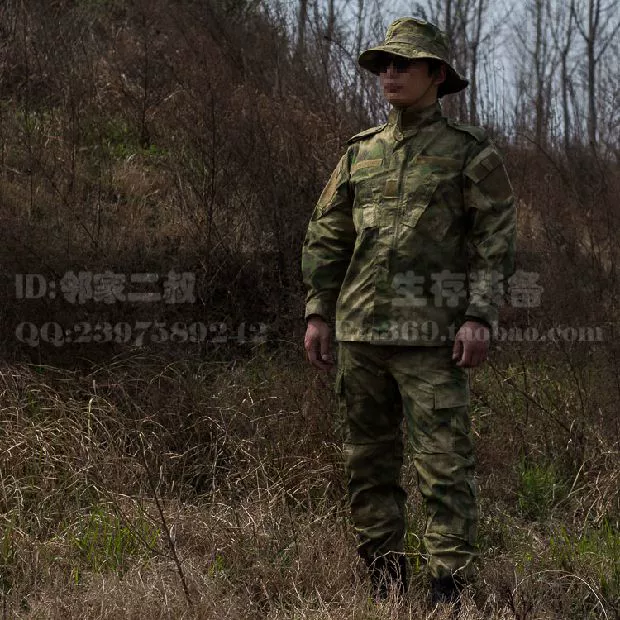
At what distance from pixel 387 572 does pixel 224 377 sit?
2.21 m

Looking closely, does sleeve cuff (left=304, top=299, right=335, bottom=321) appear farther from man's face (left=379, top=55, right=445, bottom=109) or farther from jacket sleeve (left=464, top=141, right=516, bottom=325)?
man's face (left=379, top=55, right=445, bottom=109)

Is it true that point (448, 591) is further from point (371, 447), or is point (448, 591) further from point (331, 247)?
point (331, 247)

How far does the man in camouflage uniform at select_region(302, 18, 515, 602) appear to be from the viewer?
272 centimetres

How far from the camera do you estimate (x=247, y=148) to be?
5953 mm

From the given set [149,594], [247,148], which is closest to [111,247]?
[247,148]

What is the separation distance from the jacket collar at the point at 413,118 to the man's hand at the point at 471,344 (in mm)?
670

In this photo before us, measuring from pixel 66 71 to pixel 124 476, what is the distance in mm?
5180

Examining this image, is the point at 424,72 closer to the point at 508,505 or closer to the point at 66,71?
the point at 508,505

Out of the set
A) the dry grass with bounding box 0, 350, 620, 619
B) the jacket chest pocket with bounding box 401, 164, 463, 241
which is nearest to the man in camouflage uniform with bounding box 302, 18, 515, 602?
the jacket chest pocket with bounding box 401, 164, 463, 241

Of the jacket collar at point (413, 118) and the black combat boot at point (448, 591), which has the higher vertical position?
the jacket collar at point (413, 118)

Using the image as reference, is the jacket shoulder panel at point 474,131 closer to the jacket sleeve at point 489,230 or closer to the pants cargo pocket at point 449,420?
the jacket sleeve at point 489,230

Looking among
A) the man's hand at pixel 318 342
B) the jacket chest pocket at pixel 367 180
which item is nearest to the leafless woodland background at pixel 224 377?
the man's hand at pixel 318 342

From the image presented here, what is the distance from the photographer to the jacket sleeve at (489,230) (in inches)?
107

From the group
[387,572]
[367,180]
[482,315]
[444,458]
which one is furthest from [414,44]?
[387,572]
